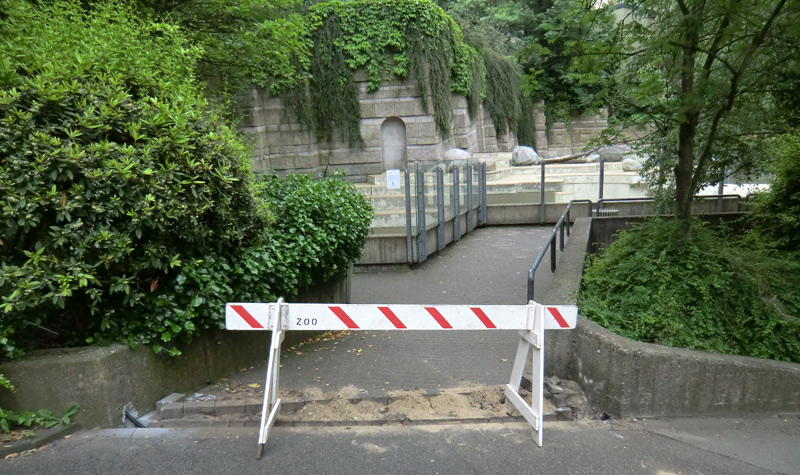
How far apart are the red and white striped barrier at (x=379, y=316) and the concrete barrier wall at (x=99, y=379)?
0.93 m

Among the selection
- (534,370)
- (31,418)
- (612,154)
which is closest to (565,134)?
(612,154)

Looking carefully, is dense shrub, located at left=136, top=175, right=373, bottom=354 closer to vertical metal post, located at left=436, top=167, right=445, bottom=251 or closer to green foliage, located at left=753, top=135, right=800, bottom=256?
vertical metal post, located at left=436, top=167, right=445, bottom=251

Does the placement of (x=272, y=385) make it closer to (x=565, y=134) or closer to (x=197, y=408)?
(x=197, y=408)

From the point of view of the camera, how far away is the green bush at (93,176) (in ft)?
12.4

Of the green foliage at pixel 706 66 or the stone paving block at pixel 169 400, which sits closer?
the stone paving block at pixel 169 400

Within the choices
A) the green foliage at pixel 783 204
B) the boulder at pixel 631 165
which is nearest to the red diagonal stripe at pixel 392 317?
the green foliage at pixel 783 204

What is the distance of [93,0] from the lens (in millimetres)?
6930

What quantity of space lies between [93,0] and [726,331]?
7.70m

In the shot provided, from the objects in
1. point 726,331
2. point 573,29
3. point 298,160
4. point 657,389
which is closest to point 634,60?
point 573,29

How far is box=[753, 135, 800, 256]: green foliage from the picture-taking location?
21.8 ft

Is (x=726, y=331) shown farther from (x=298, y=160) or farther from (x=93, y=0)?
(x=298, y=160)

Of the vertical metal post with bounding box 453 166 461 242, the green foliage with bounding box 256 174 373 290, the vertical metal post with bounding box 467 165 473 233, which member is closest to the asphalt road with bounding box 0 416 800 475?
the green foliage with bounding box 256 174 373 290

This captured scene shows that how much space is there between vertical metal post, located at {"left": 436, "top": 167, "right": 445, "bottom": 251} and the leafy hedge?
6.98 metres

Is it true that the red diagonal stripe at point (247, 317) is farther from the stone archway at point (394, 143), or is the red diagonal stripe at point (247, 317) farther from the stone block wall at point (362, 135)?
the stone archway at point (394, 143)
